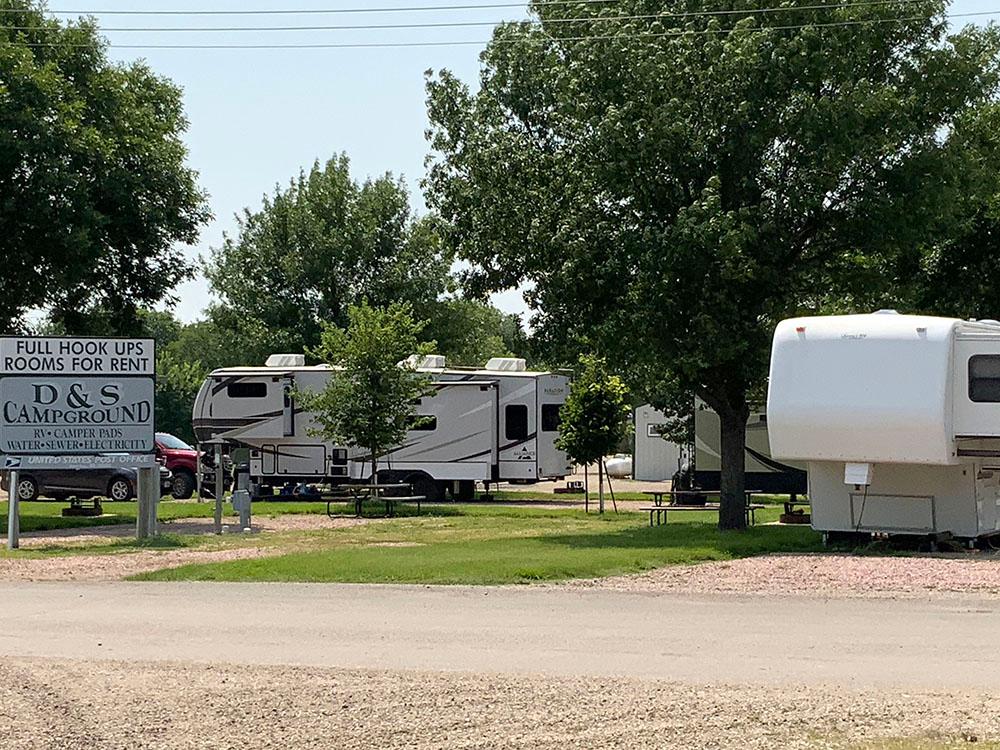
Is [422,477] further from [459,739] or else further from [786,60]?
[459,739]

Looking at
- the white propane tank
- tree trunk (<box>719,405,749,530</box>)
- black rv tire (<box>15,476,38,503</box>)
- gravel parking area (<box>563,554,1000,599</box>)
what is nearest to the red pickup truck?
black rv tire (<box>15,476,38,503</box>)

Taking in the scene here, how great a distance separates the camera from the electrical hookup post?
23.6 meters

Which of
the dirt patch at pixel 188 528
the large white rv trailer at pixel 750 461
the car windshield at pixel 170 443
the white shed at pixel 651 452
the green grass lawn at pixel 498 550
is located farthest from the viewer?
the white shed at pixel 651 452

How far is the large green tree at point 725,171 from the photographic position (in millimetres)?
23156

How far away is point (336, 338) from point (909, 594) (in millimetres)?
20562

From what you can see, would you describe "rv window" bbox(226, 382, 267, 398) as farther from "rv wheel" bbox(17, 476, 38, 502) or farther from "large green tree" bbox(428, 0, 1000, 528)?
"large green tree" bbox(428, 0, 1000, 528)

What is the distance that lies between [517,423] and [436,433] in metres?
2.05

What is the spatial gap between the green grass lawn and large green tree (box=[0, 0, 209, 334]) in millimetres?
7012

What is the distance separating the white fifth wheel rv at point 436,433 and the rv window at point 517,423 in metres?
0.03

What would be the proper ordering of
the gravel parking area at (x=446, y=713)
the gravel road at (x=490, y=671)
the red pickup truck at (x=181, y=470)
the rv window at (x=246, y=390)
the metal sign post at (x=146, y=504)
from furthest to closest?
the red pickup truck at (x=181, y=470), the rv window at (x=246, y=390), the metal sign post at (x=146, y=504), the gravel road at (x=490, y=671), the gravel parking area at (x=446, y=713)

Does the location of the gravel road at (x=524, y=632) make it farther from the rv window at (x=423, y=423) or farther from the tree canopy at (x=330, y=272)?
the tree canopy at (x=330, y=272)

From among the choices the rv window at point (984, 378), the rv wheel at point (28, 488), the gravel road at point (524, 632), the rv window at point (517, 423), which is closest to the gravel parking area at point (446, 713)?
the gravel road at point (524, 632)

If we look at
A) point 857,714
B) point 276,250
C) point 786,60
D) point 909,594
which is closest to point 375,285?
point 276,250

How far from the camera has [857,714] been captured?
896cm
